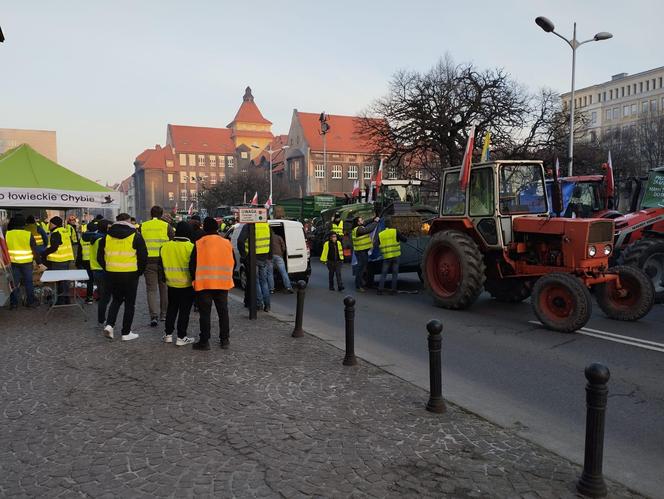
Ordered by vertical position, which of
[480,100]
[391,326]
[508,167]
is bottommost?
[391,326]

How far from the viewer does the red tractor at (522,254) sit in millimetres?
8062

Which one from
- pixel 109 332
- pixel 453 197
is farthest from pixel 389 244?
A: pixel 109 332

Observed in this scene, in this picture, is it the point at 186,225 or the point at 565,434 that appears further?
the point at 186,225

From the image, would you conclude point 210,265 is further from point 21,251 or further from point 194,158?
point 194,158

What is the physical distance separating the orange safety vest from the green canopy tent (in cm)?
493

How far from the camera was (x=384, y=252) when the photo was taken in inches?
473

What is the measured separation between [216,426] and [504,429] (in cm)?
234

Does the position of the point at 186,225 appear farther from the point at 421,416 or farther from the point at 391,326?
the point at 421,416

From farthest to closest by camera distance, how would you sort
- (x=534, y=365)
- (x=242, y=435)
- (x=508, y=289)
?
(x=508, y=289), (x=534, y=365), (x=242, y=435)

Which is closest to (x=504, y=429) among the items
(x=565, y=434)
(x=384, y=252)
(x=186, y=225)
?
(x=565, y=434)

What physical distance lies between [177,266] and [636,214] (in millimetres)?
9231

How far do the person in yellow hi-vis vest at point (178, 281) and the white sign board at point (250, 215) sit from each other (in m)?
1.74

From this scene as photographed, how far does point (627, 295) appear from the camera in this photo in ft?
28.3

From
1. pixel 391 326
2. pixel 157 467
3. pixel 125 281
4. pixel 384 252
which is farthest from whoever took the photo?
pixel 384 252
